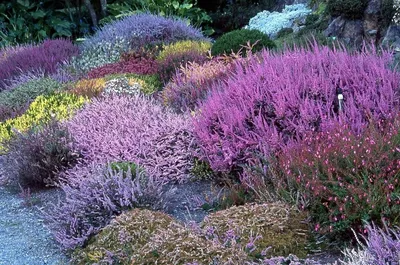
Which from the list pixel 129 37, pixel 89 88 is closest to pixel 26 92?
pixel 89 88

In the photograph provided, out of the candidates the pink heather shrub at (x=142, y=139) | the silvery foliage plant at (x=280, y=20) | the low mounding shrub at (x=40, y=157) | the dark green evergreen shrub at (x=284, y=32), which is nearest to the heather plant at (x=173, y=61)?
the pink heather shrub at (x=142, y=139)

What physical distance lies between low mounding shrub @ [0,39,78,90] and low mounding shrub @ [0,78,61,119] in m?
1.70

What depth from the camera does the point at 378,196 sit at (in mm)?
3641

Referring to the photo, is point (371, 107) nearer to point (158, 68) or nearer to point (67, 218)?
point (67, 218)

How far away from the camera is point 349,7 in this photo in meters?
10.8

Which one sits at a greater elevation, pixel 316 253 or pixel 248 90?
pixel 248 90

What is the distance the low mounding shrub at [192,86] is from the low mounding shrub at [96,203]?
2.37 meters

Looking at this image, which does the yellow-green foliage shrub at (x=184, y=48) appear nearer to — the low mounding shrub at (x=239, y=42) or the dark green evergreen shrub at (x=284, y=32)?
the low mounding shrub at (x=239, y=42)

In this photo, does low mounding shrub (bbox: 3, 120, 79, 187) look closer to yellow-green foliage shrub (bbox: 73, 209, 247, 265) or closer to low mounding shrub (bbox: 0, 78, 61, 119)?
yellow-green foliage shrub (bbox: 73, 209, 247, 265)

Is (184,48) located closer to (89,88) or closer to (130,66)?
(130,66)

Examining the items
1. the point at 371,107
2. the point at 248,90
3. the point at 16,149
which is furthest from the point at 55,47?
the point at 371,107

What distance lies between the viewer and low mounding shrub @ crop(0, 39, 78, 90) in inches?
444

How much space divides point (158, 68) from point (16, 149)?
14.0 feet

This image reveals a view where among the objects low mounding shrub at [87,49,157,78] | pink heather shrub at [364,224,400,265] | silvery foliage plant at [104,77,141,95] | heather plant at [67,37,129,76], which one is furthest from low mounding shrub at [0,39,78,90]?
pink heather shrub at [364,224,400,265]
